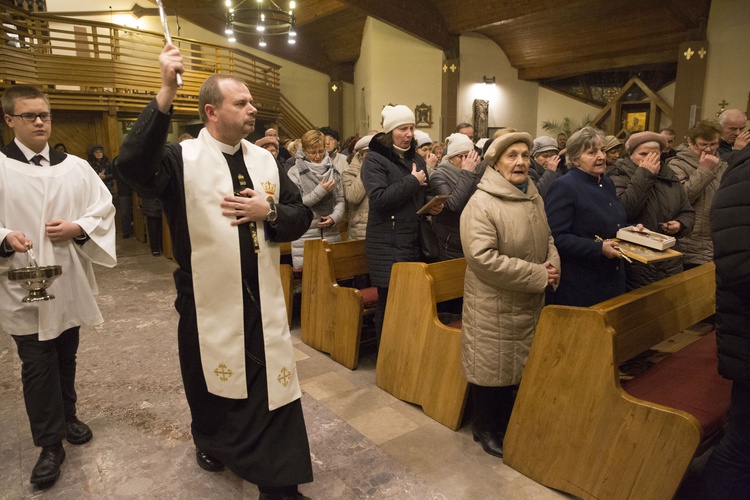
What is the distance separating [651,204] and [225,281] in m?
2.54

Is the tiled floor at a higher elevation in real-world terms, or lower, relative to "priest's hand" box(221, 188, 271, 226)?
lower

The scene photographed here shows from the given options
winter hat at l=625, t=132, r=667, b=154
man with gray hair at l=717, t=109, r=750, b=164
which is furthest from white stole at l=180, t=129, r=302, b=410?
man with gray hair at l=717, t=109, r=750, b=164

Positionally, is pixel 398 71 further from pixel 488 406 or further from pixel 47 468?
pixel 47 468

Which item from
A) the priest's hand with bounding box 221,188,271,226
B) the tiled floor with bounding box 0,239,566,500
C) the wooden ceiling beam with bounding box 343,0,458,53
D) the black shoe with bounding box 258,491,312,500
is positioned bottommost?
the tiled floor with bounding box 0,239,566,500

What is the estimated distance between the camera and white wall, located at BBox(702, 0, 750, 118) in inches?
353

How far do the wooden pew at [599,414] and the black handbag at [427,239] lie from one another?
4.01 feet

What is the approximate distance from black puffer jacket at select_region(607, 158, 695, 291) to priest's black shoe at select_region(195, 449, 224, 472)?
2528mm

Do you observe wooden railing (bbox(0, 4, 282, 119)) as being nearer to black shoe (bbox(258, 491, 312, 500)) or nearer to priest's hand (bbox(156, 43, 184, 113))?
priest's hand (bbox(156, 43, 184, 113))

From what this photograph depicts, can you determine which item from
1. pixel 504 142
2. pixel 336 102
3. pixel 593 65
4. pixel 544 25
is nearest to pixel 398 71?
pixel 544 25

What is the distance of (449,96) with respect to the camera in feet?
39.2

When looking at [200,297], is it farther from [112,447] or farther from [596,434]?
[596,434]

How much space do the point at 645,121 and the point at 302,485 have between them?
1225 centimetres

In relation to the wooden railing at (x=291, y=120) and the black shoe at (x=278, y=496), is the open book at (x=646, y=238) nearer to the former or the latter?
the black shoe at (x=278, y=496)

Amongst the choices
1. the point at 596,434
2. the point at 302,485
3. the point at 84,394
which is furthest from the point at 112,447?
the point at 596,434
